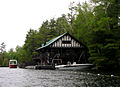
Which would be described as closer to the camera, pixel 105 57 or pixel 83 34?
pixel 105 57

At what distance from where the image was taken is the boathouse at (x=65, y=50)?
1597 inches

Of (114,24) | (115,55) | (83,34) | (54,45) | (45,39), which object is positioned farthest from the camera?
(45,39)

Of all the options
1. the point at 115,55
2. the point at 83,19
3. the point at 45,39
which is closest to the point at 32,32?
the point at 45,39

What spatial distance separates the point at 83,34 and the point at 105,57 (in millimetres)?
16960

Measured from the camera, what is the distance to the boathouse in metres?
40.6

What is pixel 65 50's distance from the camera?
141ft

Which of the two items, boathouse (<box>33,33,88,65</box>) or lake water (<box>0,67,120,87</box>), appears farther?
boathouse (<box>33,33,88,65</box>)

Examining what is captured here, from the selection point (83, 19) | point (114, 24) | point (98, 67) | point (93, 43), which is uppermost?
point (83, 19)

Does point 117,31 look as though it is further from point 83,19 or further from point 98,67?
point 83,19

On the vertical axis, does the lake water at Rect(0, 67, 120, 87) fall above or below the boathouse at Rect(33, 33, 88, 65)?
below

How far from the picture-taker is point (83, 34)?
43781 millimetres

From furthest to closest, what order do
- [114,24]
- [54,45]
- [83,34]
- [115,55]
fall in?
[83,34]
[54,45]
[114,24]
[115,55]

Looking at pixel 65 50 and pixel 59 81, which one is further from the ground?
pixel 65 50

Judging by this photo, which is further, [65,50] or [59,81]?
[65,50]
